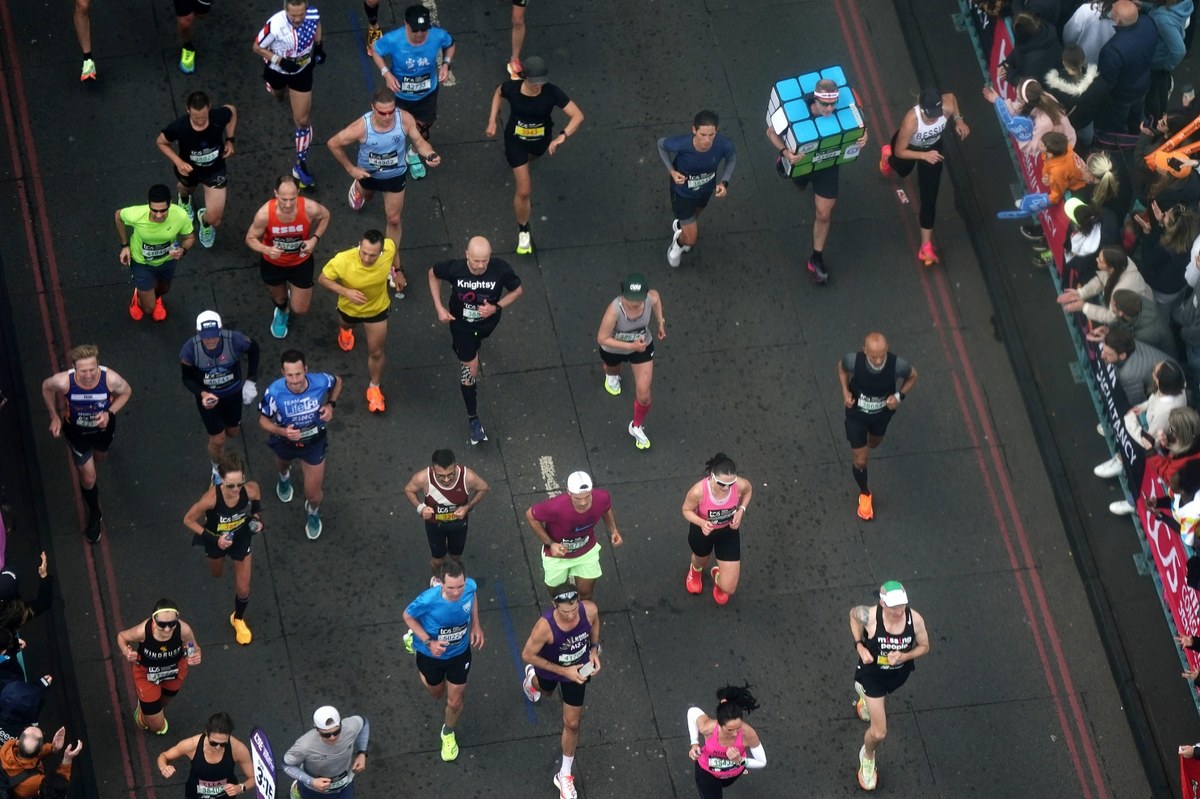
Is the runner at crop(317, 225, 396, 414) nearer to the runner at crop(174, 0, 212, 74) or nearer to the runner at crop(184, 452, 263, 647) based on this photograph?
the runner at crop(184, 452, 263, 647)

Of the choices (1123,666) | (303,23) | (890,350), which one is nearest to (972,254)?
(890,350)

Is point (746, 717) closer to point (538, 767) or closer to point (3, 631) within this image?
point (538, 767)

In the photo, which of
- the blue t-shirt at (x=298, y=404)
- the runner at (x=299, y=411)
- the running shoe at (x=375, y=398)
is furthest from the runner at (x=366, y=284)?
the blue t-shirt at (x=298, y=404)

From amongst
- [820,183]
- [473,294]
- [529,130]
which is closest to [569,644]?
[473,294]

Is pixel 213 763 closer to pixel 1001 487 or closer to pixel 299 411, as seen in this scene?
pixel 299 411

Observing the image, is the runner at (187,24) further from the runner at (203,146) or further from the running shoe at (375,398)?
the running shoe at (375,398)

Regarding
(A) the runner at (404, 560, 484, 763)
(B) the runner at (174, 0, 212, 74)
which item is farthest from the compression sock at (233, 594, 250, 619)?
(B) the runner at (174, 0, 212, 74)
